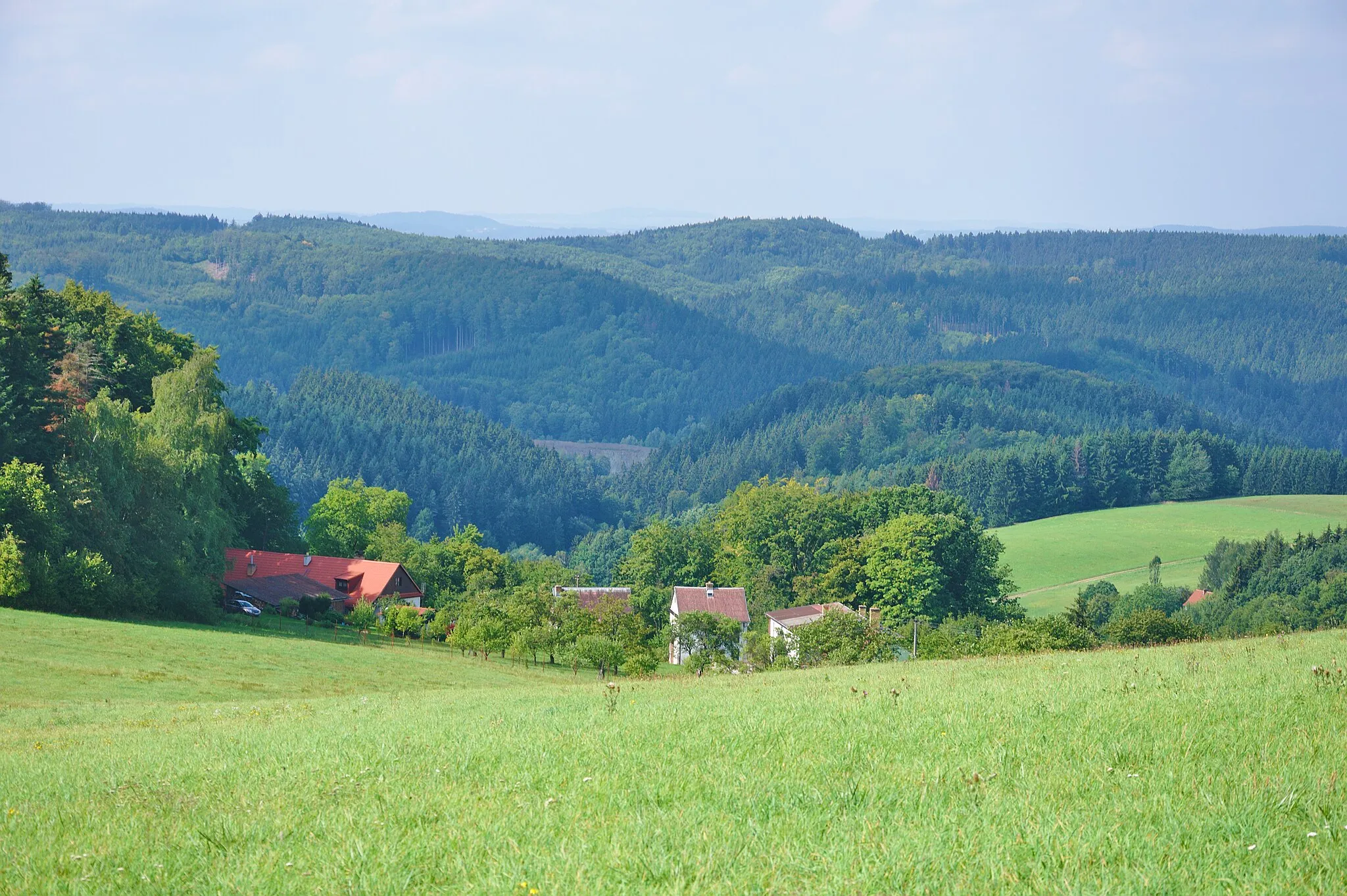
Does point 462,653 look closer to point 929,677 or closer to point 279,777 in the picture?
point 929,677

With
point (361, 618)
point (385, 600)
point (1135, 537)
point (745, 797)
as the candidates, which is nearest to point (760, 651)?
point (361, 618)

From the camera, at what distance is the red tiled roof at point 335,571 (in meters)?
67.2

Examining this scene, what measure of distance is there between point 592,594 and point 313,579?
691 inches

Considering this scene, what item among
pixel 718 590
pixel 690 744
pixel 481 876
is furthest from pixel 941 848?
pixel 718 590

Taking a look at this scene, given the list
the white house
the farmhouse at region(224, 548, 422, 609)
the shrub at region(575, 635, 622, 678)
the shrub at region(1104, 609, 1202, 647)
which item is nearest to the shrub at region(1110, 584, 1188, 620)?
the white house

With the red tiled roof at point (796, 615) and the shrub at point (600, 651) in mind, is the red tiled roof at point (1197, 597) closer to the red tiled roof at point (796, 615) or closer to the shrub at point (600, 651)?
the red tiled roof at point (796, 615)

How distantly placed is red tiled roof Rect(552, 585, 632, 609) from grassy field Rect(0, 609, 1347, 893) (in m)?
48.6

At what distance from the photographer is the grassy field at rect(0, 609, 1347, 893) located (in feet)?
24.2

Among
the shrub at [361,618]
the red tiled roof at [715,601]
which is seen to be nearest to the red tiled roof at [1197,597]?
the red tiled roof at [715,601]

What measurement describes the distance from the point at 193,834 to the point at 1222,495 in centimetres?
17919

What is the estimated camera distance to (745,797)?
9.05 metres

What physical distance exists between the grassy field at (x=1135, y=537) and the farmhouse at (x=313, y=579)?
49.2 meters

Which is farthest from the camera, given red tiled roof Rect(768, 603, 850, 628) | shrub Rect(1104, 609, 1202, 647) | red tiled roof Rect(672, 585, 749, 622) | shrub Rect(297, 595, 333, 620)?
red tiled roof Rect(672, 585, 749, 622)

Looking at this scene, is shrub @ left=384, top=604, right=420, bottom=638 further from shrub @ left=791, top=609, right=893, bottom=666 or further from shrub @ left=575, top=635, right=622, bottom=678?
shrub @ left=791, top=609, right=893, bottom=666
